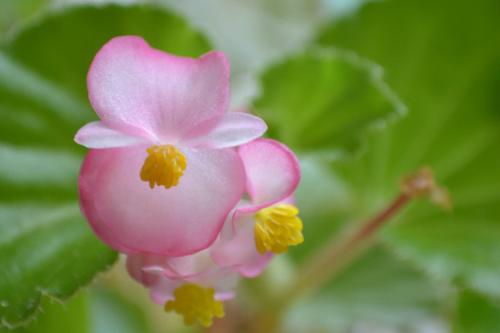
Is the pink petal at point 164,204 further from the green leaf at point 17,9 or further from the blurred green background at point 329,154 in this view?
the green leaf at point 17,9

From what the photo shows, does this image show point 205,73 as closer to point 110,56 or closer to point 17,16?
point 110,56

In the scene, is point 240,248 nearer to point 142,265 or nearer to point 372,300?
point 142,265

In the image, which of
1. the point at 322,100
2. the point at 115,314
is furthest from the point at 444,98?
the point at 115,314

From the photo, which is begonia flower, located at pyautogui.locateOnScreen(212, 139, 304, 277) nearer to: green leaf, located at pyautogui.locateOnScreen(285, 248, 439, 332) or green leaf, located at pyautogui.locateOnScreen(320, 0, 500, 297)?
green leaf, located at pyautogui.locateOnScreen(320, 0, 500, 297)

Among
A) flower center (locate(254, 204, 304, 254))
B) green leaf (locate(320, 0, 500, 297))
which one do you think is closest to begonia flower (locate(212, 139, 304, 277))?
flower center (locate(254, 204, 304, 254))

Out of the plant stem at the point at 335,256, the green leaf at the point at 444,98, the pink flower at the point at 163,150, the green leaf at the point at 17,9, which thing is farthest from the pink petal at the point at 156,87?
the green leaf at the point at 17,9

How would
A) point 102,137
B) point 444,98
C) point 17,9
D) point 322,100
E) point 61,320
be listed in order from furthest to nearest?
point 17,9 < point 444,98 < point 322,100 < point 61,320 < point 102,137
